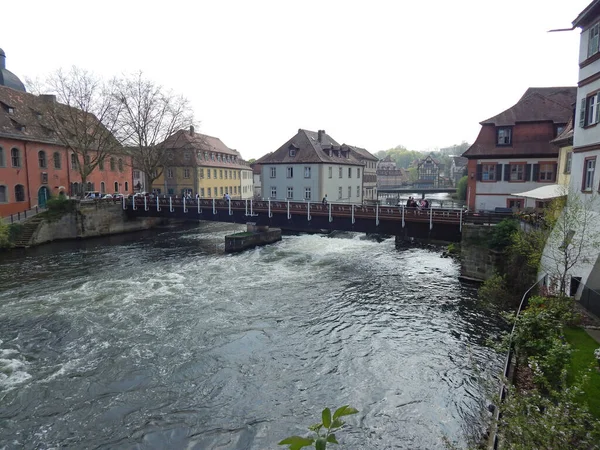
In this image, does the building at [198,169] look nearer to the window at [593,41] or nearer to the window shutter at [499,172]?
the window shutter at [499,172]

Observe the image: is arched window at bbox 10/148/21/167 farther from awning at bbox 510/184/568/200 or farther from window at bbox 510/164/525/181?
window at bbox 510/164/525/181

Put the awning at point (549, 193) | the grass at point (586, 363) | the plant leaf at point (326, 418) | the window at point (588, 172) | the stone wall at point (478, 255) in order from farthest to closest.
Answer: the stone wall at point (478, 255) < the awning at point (549, 193) < the window at point (588, 172) < the grass at point (586, 363) < the plant leaf at point (326, 418)

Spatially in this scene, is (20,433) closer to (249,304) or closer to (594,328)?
(249,304)

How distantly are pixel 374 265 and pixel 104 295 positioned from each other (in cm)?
1704

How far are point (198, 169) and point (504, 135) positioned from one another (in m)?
42.1

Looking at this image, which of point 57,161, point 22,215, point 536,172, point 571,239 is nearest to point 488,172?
point 536,172

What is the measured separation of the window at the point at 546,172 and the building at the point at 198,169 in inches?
1532

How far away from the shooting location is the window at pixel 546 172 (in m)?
29.7

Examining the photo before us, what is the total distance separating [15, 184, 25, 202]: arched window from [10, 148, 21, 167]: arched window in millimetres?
2006

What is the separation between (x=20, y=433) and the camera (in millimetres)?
9727

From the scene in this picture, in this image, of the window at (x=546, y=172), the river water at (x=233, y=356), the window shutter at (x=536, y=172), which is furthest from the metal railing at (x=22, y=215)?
the window at (x=546, y=172)

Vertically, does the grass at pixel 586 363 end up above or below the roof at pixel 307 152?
below

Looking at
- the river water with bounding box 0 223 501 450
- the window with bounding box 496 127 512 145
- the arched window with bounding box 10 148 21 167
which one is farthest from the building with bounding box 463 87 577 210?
the arched window with bounding box 10 148 21 167

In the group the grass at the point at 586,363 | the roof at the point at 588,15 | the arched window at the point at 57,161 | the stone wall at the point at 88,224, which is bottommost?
the grass at the point at 586,363
